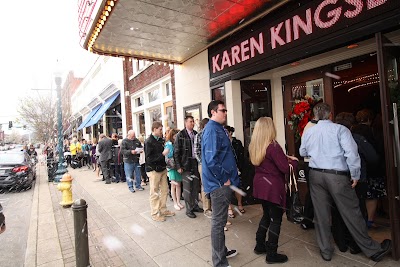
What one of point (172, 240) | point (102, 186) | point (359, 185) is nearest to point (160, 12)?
point (172, 240)

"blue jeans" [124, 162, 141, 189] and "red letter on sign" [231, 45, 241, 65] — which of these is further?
"blue jeans" [124, 162, 141, 189]

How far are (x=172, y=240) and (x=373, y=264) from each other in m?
2.75

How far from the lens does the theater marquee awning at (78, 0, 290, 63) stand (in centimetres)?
440

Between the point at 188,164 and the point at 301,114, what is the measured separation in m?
2.51

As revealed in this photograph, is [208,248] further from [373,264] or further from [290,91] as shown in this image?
[290,91]

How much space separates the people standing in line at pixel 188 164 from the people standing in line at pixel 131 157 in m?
2.90

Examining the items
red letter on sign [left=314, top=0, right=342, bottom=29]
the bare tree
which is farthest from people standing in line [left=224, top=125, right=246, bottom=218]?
the bare tree

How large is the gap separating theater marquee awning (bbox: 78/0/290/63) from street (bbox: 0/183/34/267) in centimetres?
436

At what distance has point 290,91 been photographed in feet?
18.5

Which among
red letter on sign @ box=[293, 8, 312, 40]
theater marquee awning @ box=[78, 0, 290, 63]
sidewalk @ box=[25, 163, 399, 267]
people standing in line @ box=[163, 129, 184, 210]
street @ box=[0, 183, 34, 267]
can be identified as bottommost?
street @ box=[0, 183, 34, 267]

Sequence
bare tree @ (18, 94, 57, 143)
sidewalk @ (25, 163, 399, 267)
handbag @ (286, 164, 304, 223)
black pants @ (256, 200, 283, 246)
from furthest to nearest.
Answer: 1. bare tree @ (18, 94, 57, 143)
2. handbag @ (286, 164, 304, 223)
3. sidewalk @ (25, 163, 399, 267)
4. black pants @ (256, 200, 283, 246)

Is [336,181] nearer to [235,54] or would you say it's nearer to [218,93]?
[235,54]

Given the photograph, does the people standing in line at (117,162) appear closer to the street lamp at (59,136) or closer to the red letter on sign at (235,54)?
the street lamp at (59,136)

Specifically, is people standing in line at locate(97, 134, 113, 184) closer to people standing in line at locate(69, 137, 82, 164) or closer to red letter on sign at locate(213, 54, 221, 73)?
red letter on sign at locate(213, 54, 221, 73)
